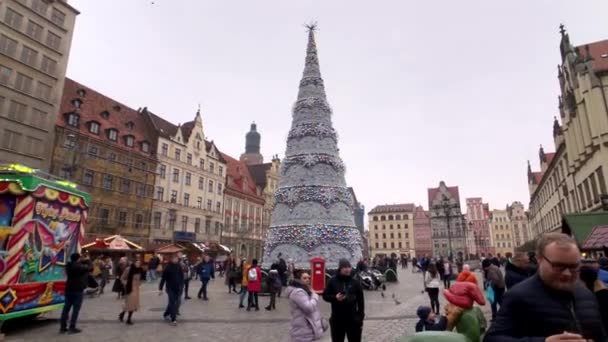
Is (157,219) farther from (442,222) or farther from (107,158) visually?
(442,222)

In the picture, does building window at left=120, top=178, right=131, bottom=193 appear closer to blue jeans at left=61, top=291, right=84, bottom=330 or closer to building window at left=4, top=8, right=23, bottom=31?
building window at left=4, top=8, right=23, bottom=31

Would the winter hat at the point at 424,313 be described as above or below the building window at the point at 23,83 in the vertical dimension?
below

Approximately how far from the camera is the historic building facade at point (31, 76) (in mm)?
28406

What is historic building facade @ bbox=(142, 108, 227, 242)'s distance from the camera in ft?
132

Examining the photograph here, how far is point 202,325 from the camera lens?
9.66 m

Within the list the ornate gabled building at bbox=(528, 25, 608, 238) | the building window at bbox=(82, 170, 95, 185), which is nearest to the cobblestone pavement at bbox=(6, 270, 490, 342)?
the ornate gabled building at bbox=(528, 25, 608, 238)

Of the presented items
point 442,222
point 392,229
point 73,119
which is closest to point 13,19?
point 73,119

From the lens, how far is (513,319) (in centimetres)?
201

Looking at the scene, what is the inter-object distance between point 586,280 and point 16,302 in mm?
10512

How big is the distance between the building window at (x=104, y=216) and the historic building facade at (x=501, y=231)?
335 ft

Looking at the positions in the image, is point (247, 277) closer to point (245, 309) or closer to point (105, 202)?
point (245, 309)

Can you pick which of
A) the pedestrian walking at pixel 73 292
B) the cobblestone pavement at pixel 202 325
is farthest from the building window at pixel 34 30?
the pedestrian walking at pixel 73 292

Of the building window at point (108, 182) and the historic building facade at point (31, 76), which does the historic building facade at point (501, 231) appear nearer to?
the building window at point (108, 182)

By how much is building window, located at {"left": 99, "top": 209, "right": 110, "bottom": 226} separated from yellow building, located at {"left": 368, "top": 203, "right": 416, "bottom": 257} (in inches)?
2988
